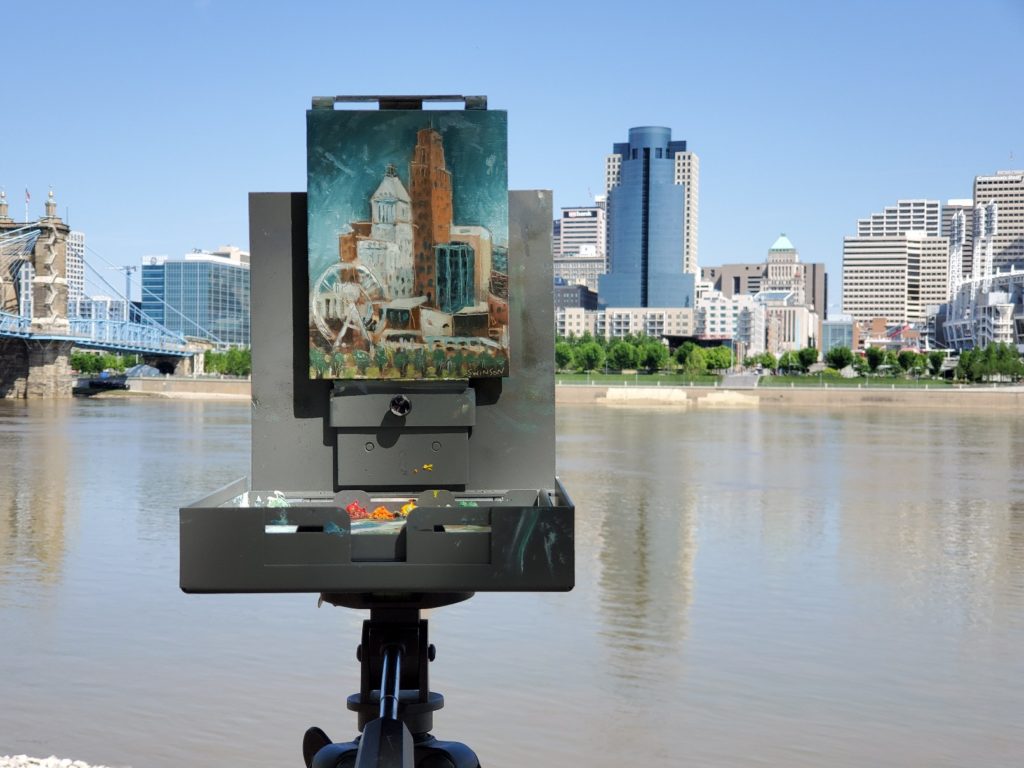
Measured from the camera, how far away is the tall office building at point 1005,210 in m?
152

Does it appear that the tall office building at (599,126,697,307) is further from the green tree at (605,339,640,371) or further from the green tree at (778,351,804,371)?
the green tree at (605,339,640,371)

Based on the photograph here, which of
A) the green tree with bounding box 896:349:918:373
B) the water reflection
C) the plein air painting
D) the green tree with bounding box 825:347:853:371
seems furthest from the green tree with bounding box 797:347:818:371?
the plein air painting

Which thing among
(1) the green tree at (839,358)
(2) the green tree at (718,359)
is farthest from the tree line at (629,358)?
(1) the green tree at (839,358)

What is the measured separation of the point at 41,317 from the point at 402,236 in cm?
5638

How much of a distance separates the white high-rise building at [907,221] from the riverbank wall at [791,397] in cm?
13762

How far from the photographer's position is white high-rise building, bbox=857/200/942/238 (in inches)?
7407

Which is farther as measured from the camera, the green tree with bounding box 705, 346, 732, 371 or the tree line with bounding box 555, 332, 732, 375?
the green tree with bounding box 705, 346, 732, 371

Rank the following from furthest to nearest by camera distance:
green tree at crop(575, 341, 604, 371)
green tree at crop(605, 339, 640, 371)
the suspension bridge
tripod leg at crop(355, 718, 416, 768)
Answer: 1. green tree at crop(605, 339, 640, 371)
2. green tree at crop(575, 341, 604, 371)
3. the suspension bridge
4. tripod leg at crop(355, 718, 416, 768)

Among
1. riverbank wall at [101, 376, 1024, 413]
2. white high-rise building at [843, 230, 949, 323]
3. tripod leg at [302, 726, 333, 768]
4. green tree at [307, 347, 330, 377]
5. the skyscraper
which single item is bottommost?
riverbank wall at [101, 376, 1024, 413]

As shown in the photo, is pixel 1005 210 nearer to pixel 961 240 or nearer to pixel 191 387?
pixel 961 240

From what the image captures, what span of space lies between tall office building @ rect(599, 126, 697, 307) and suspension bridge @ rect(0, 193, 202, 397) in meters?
83.5

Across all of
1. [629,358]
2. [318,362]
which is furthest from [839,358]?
[318,362]

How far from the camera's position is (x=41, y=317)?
55344 mm

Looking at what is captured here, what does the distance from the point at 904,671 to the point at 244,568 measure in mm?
5731
